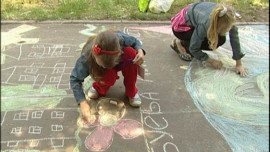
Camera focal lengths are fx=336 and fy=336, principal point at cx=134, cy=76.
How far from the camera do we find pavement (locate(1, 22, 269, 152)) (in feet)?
6.45

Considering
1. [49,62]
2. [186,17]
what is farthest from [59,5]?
[186,17]

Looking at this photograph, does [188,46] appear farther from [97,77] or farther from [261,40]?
[97,77]

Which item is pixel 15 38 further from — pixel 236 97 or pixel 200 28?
pixel 236 97

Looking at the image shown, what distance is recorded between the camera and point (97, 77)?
2.03 m

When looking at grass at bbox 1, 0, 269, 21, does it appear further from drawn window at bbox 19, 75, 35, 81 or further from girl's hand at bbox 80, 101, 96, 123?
girl's hand at bbox 80, 101, 96, 123

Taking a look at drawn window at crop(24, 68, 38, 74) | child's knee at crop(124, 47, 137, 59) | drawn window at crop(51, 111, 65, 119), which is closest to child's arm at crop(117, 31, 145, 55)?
child's knee at crop(124, 47, 137, 59)

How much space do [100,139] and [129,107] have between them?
1.24 ft

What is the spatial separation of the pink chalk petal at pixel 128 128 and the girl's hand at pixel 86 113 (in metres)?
0.17

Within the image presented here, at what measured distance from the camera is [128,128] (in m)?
2.07

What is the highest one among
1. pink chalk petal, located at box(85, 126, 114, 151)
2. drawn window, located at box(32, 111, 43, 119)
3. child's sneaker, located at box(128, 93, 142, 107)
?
child's sneaker, located at box(128, 93, 142, 107)

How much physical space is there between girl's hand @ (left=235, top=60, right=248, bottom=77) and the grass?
1.07 meters

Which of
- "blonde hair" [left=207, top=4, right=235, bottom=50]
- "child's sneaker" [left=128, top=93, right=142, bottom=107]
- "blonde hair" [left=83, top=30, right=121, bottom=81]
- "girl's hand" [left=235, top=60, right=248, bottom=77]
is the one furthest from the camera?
"girl's hand" [left=235, top=60, right=248, bottom=77]

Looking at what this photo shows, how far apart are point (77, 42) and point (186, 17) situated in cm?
98

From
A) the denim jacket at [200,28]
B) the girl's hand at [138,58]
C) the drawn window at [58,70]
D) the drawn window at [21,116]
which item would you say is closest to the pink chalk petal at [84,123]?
the drawn window at [21,116]
